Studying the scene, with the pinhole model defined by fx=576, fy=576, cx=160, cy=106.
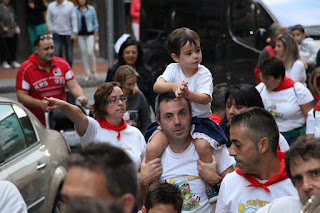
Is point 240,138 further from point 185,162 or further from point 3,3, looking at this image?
point 3,3

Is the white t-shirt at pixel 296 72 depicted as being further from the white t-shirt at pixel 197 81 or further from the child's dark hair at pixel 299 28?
the white t-shirt at pixel 197 81

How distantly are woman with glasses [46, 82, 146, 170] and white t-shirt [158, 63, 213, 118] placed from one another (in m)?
0.86

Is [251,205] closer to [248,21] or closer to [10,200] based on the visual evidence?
[10,200]

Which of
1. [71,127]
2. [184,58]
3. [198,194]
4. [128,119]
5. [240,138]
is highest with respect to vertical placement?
[184,58]

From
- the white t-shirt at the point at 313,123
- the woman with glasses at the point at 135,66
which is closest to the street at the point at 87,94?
the woman with glasses at the point at 135,66

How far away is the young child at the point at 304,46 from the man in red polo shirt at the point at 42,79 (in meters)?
3.89

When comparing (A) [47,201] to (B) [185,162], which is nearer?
(B) [185,162]

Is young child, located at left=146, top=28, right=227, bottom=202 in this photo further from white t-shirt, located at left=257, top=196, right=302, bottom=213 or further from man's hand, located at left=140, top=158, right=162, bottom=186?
white t-shirt, located at left=257, top=196, right=302, bottom=213

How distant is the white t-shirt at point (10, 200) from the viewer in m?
3.39

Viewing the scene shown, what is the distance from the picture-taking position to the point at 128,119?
6.50m

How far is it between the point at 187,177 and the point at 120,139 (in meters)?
1.13

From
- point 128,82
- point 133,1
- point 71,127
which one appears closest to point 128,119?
point 128,82

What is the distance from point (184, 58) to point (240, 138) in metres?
0.97

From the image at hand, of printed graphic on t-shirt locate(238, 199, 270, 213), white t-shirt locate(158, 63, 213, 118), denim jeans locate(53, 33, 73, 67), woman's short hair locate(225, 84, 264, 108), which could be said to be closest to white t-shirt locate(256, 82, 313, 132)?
woman's short hair locate(225, 84, 264, 108)
